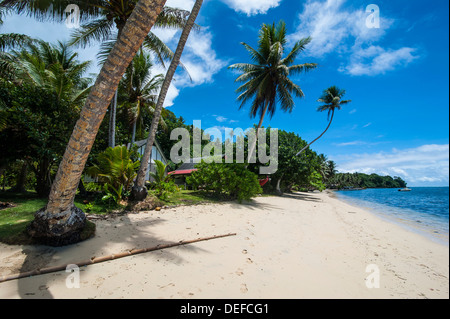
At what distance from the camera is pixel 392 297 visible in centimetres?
260

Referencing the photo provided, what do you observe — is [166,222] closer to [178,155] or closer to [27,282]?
[27,282]

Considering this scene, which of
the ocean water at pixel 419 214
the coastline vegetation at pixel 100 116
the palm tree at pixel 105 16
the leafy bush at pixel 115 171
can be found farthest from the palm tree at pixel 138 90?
the ocean water at pixel 419 214

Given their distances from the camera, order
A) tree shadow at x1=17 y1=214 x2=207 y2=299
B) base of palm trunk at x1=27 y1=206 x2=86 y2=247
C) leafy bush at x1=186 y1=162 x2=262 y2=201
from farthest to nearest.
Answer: leafy bush at x1=186 y1=162 x2=262 y2=201 → base of palm trunk at x1=27 y1=206 x2=86 y2=247 → tree shadow at x1=17 y1=214 x2=207 y2=299

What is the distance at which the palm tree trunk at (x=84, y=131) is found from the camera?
3178 mm

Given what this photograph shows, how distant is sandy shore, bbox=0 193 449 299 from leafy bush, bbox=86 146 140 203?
1.98m

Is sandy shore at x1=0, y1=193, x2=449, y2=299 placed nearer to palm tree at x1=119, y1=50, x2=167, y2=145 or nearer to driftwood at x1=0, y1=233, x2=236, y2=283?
driftwood at x1=0, y1=233, x2=236, y2=283

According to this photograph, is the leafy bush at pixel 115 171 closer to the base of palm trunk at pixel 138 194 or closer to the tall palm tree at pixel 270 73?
the base of palm trunk at pixel 138 194

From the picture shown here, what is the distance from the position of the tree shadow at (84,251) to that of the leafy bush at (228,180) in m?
5.61

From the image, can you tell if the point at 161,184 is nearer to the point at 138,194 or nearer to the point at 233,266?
the point at 138,194

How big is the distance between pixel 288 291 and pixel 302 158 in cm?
1713

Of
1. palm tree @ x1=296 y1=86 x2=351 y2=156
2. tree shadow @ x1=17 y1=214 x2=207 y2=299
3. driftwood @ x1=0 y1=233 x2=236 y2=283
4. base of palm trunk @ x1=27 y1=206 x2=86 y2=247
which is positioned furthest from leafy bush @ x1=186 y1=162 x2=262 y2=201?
palm tree @ x1=296 y1=86 x2=351 y2=156

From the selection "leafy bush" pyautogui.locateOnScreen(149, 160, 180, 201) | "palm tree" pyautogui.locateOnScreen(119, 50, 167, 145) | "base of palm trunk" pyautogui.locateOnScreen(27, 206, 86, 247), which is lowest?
"base of palm trunk" pyautogui.locateOnScreen(27, 206, 86, 247)

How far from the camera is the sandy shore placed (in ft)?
7.95

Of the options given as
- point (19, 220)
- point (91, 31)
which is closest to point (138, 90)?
point (91, 31)
